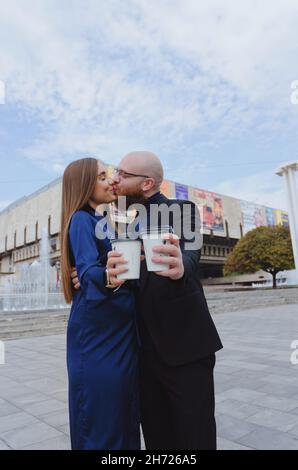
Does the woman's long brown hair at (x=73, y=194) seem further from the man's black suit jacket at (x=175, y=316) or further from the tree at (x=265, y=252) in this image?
the tree at (x=265, y=252)

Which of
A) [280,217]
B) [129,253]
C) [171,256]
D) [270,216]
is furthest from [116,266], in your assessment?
[280,217]

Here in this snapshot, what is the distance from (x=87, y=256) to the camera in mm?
1389

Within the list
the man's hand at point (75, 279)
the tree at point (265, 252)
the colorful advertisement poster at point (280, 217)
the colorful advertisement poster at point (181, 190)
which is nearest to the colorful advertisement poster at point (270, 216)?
the colorful advertisement poster at point (280, 217)

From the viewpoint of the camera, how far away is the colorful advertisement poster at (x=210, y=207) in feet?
173

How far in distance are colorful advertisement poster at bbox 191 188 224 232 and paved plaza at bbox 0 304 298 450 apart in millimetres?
46410

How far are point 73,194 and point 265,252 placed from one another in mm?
37553

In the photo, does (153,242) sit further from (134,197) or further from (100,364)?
(100,364)

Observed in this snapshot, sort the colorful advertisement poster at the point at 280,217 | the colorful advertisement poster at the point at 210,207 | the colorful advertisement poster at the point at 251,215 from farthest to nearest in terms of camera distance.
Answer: the colorful advertisement poster at the point at 280,217, the colorful advertisement poster at the point at 251,215, the colorful advertisement poster at the point at 210,207

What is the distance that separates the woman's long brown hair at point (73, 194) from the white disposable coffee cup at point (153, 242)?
1.85ft

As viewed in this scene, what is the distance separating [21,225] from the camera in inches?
2137

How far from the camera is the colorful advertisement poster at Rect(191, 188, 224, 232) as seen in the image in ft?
173
